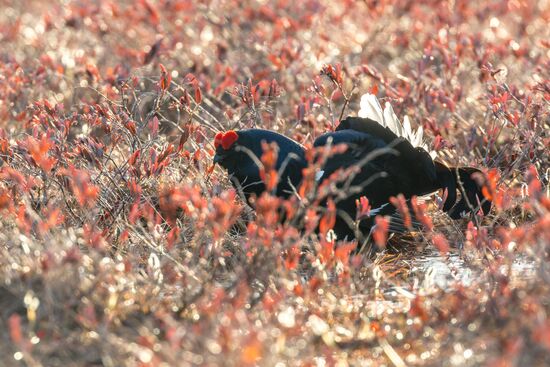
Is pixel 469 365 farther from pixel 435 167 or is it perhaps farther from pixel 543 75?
pixel 543 75

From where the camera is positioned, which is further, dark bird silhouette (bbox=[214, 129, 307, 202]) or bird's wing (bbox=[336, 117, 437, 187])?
bird's wing (bbox=[336, 117, 437, 187])

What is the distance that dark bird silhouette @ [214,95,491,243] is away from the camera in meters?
4.83

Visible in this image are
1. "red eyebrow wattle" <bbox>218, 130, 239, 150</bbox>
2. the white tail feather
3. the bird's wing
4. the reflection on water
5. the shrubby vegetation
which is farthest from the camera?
the white tail feather

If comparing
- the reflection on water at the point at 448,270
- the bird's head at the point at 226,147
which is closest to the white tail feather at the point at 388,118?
the reflection on water at the point at 448,270

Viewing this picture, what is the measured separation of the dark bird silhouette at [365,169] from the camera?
190 inches

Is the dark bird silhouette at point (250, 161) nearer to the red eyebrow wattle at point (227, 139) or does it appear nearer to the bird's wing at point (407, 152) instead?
the red eyebrow wattle at point (227, 139)

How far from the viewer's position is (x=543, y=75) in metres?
5.99

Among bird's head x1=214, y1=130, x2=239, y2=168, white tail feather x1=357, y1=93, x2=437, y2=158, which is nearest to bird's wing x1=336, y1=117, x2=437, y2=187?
white tail feather x1=357, y1=93, x2=437, y2=158

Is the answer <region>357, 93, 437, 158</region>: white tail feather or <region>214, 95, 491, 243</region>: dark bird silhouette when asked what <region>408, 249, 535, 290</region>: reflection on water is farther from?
<region>357, 93, 437, 158</region>: white tail feather

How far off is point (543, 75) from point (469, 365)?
3385mm

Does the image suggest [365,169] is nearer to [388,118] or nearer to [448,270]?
[388,118]

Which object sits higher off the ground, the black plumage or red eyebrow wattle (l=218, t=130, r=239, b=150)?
red eyebrow wattle (l=218, t=130, r=239, b=150)

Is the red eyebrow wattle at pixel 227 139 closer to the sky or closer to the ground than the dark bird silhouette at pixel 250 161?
closer to the sky

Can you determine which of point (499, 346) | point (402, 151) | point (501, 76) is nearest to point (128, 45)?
point (501, 76)
